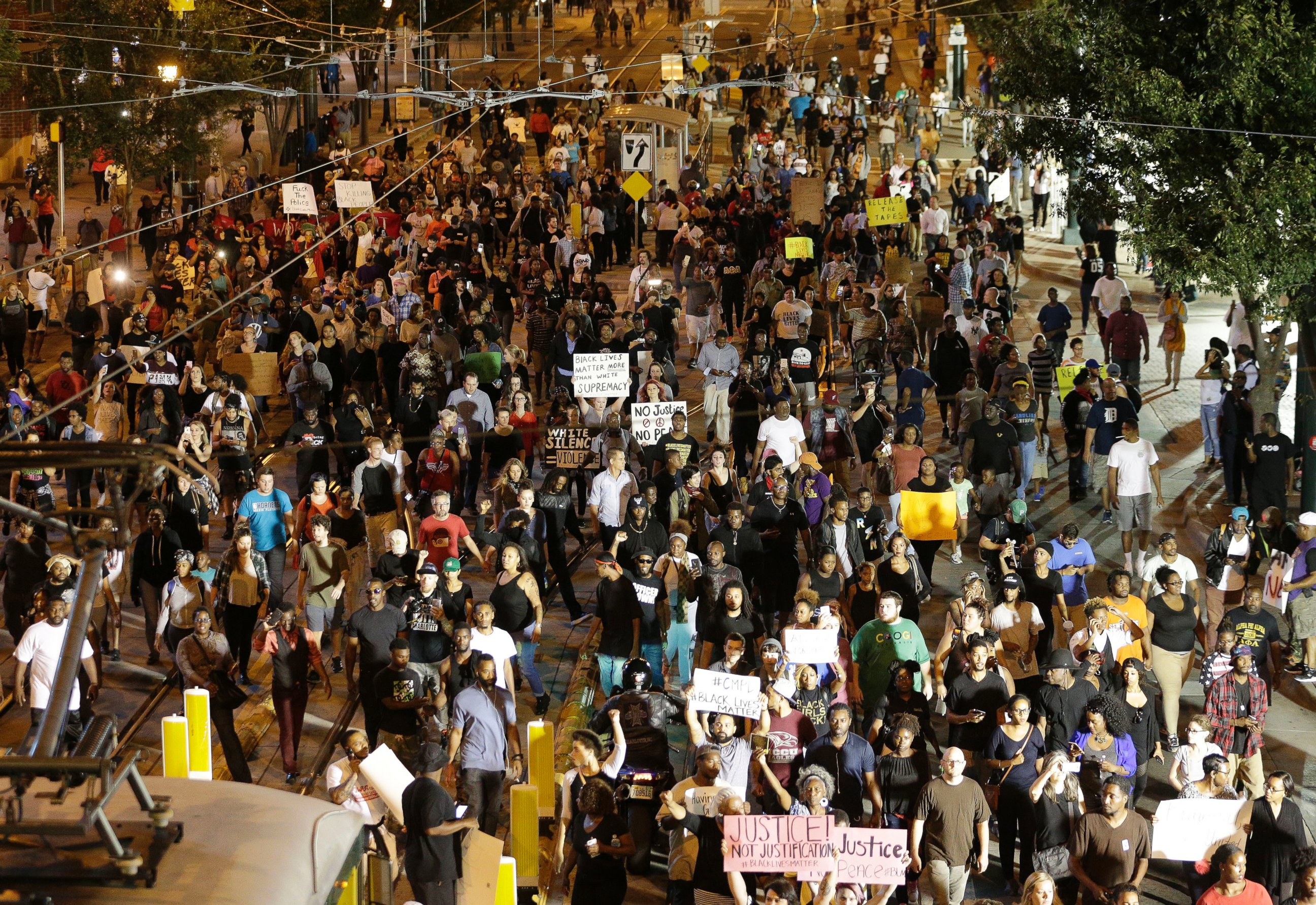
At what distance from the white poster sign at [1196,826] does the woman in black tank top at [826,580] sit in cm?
332

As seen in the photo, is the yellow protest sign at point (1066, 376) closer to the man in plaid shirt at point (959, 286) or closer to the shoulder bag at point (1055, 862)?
the man in plaid shirt at point (959, 286)

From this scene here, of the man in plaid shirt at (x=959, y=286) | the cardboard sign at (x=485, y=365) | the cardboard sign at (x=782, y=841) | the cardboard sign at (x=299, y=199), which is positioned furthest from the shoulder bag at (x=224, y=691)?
the cardboard sign at (x=299, y=199)

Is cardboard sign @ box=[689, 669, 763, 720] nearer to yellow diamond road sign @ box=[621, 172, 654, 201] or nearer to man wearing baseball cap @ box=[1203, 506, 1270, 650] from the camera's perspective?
man wearing baseball cap @ box=[1203, 506, 1270, 650]

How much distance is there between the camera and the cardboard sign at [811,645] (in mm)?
11547

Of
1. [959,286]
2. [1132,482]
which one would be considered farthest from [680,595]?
[959,286]

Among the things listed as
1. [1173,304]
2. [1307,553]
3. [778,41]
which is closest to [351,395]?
[1307,553]

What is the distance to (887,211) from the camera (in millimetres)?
26031

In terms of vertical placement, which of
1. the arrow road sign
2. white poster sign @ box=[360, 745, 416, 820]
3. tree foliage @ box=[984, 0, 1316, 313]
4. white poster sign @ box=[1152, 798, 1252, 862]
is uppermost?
tree foliage @ box=[984, 0, 1316, 313]

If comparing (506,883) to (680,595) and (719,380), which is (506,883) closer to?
(680,595)

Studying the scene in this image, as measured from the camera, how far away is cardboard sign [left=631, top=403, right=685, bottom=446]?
51.5 ft

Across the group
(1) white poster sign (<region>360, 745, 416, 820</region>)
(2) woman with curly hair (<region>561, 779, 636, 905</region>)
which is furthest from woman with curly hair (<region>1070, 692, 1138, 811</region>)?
(1) white poster sign (<region>360, 745, 416, 820</region>)

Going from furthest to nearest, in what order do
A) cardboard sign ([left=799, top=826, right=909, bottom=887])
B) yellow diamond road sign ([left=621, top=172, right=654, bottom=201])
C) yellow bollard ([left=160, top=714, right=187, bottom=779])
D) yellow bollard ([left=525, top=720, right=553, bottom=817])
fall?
yellow diamond road sign ([left=621, top=172, right=654, bottom=201]), yellow bollard ([left=525, top=720, right=553, bottom=817]), yellow bollard ([left=160, top=714, right=187, bottom=779]), cardboard sign ([left=799, top=826, right=909, bottom=887])

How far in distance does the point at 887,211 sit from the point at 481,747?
16.6 meters

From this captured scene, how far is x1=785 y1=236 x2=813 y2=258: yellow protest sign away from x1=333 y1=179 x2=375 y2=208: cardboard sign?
702cm
